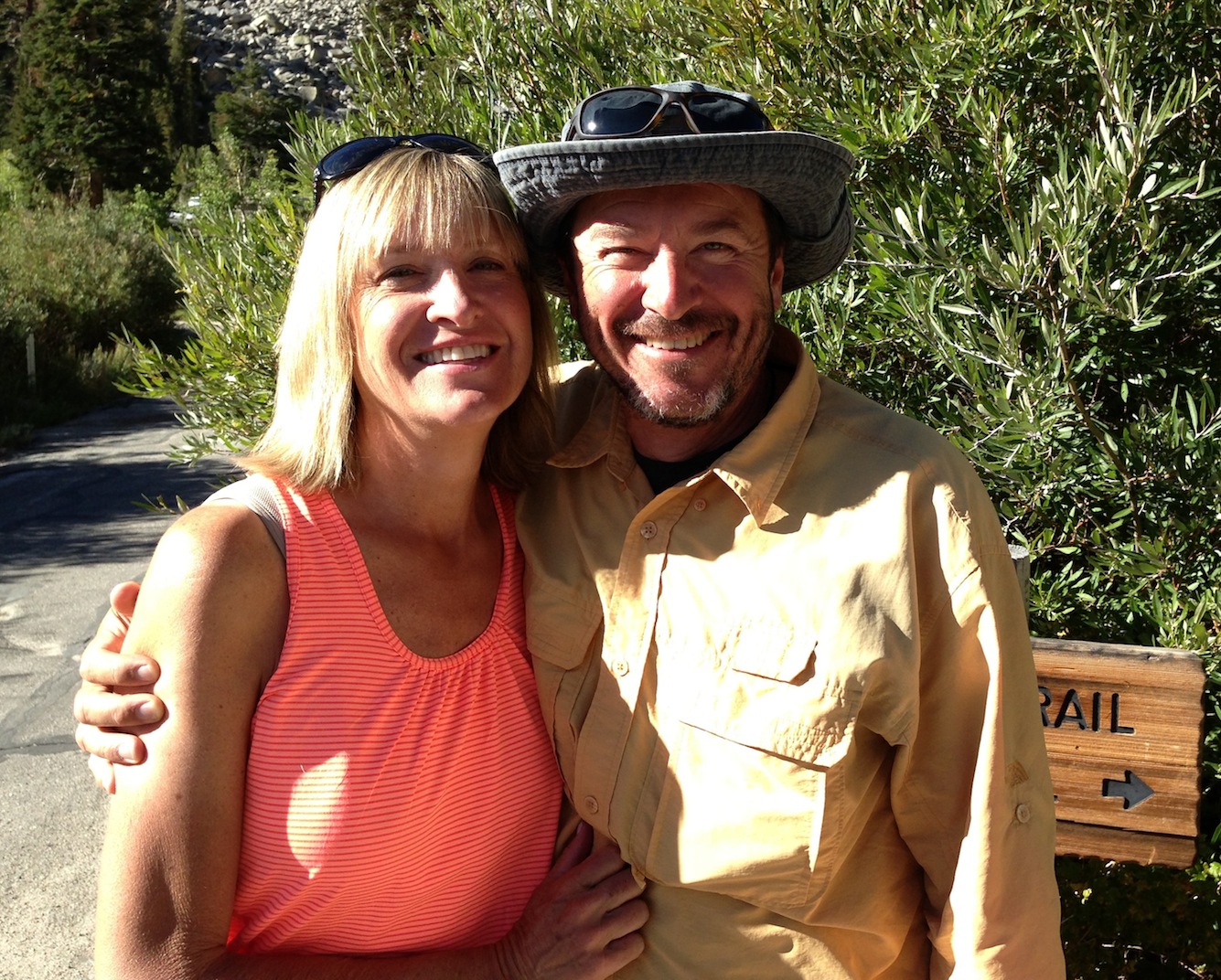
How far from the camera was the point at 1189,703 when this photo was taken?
2.30m

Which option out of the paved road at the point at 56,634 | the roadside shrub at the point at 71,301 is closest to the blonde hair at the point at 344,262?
the paved road at the point at 56,634

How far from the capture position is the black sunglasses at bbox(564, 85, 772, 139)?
2.25 metres

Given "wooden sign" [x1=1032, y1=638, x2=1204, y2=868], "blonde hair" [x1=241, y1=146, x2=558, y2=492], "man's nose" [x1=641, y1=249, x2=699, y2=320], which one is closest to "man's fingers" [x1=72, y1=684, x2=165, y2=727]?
"blonde hair" [x1=241, y1=146, x2=558, y2=492]

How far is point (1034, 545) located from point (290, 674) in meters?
1.92

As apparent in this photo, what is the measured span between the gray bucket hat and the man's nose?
0.15 metres

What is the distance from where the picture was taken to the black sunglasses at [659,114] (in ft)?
7.38

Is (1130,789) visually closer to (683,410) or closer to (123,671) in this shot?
(683,410)

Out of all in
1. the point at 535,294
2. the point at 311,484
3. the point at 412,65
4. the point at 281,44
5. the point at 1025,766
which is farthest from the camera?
the point at 281,44

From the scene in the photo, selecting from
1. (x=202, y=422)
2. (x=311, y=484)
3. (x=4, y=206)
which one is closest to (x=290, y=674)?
(x=311, y=484)

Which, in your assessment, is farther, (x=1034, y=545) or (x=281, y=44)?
(x=281, y=44)

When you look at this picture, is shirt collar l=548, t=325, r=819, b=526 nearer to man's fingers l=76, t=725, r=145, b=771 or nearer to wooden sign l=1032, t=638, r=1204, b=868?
wooden sign l=1032, t=638, r=1204, b=868

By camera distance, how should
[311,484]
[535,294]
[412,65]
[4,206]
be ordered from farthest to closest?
[4,206] → [412,65] → [535,294] → [311,484]

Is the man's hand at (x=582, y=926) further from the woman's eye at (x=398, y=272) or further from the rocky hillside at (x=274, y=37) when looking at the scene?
the rocky hillside at (x=274, y=37)

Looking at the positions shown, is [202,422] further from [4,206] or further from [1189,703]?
[4,206]
